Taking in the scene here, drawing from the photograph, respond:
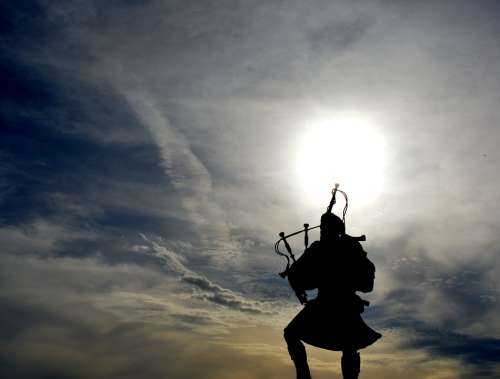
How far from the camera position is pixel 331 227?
11.2 meters

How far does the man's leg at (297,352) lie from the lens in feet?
32.8

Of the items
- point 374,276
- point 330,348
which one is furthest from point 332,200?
point 330,348

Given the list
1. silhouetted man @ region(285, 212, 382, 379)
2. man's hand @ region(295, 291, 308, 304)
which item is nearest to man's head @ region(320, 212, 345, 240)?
silhouetted man @ region(285, 212, 382, 379)

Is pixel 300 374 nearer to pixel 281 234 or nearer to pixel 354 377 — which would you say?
pixel 354 377

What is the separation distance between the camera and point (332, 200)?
38.0 ft

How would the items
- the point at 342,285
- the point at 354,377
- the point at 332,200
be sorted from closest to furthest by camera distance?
the point at 354,377 → the point at 342,285 → the point at 332,200

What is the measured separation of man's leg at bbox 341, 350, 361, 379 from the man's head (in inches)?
111

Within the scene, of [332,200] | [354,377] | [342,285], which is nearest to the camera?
[354,377]

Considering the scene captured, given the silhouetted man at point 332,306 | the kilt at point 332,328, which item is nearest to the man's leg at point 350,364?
the silhouetted man at point 332,306

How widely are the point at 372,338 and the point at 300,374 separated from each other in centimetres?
188

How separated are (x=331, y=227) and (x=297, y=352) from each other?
3213 mm

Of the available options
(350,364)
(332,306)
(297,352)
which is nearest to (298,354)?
(297,352)

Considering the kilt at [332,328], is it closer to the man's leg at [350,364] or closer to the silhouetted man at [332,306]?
the silhouetted man at [332,306]

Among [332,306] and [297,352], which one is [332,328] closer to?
[332,306]
